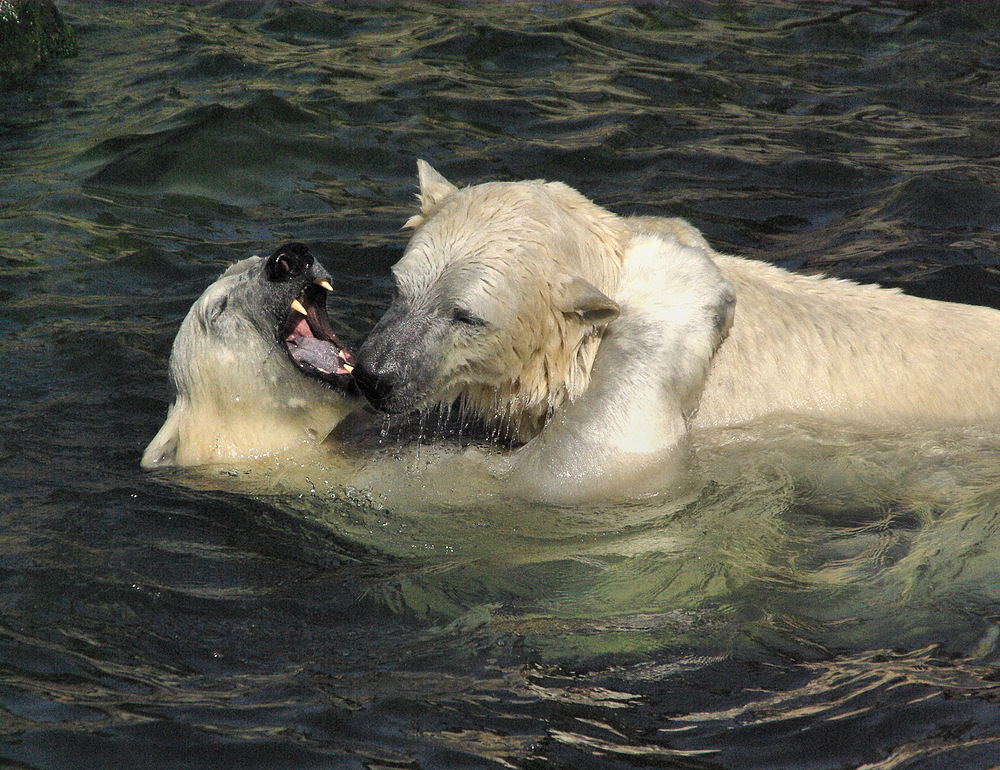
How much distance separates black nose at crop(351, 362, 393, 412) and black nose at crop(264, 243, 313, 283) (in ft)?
2.94

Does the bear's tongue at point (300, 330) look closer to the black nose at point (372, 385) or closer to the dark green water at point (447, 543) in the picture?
the dark green water at point (447, 543)

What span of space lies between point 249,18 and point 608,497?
26.4 feet

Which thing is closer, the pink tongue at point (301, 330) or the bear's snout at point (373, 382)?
the bear's snout at point (373, 382)

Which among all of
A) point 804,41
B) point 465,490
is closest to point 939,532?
point 465,490

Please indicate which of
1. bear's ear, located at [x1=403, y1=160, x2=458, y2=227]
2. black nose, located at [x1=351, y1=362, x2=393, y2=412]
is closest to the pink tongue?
bear's ear, located at [x1=403, y1=160, x2=458, y2=227]

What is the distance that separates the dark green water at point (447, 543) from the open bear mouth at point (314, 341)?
0.53 metres

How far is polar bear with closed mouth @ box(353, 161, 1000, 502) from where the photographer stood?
3.77 metres

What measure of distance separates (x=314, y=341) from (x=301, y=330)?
7cm

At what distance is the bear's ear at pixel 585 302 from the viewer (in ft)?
12.4

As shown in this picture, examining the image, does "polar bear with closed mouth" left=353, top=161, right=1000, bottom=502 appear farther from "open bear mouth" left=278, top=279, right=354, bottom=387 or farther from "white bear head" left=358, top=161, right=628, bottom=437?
"open bear mouth" left=278, top=279, right=354, bottom=387

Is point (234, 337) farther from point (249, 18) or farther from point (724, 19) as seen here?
point (724, 19)

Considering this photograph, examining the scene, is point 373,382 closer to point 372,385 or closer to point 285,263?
point 372,385

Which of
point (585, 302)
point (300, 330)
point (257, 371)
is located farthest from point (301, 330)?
point (585, 302)

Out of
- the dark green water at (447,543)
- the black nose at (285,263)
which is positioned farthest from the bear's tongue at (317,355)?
the dark green water at (447,543)
